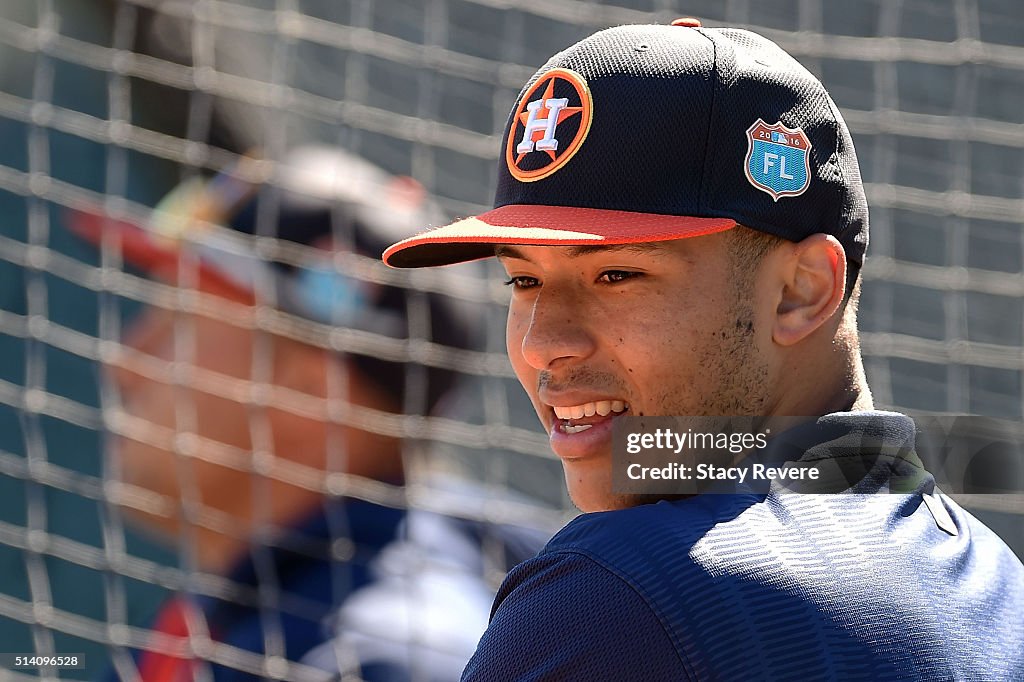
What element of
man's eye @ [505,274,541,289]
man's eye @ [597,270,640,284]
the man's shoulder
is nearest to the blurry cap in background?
man's eye @ [505,274,541,289]

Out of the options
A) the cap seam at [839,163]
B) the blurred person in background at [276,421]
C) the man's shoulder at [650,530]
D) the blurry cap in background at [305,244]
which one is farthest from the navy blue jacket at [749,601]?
the blurry cap in background at [305,244]

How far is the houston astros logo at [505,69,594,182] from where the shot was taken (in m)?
0.99

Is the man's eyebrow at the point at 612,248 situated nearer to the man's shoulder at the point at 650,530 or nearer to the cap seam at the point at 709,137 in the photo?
the cap seam at the point at 709,137

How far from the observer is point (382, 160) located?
397cm

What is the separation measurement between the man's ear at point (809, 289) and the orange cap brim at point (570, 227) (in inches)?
2.9

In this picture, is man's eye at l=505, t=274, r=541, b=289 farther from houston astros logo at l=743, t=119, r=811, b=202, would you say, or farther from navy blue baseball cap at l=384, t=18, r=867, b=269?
houston astros logo at l=743, t=119, r=811, b=202

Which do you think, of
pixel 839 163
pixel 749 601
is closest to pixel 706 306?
pixel 839 163

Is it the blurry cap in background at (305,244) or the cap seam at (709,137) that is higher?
the cap seam at (709,137)

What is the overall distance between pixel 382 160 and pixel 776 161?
310 cm

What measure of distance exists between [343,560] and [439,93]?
217 cm

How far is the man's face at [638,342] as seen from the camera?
3.17 feet

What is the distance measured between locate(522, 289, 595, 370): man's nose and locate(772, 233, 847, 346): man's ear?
0.50 ft

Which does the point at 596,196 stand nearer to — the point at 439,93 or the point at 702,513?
the point at 702,513
